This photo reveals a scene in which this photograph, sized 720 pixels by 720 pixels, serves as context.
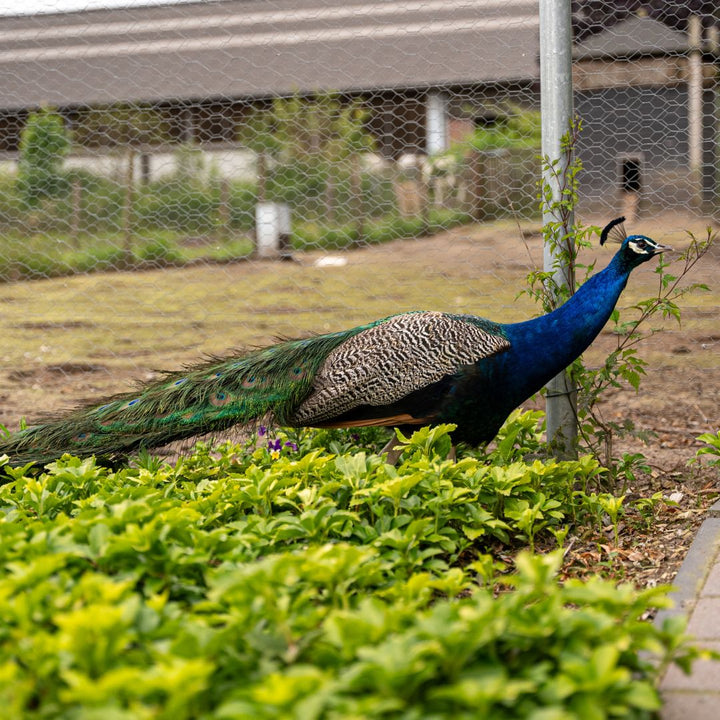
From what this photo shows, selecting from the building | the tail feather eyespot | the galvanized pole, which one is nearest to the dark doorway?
the building

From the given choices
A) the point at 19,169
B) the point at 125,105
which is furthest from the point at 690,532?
the point at 125,105

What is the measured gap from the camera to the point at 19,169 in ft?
29.7

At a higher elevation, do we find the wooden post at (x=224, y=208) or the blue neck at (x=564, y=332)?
the wooden post at (x=224, y=208)

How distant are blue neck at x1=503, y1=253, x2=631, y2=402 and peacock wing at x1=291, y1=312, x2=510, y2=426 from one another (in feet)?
0.31

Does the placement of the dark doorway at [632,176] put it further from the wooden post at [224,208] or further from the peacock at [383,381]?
the wooden post at [224,208]

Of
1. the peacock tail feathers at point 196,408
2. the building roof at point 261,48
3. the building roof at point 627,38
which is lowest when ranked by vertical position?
the peacock tail feathers at point 196,408

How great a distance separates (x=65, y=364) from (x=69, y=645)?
533 centimetres

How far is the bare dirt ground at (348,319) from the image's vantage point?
4.91 m

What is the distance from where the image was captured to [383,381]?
3.81 m

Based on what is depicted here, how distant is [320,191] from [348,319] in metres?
4.27

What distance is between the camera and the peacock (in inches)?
150

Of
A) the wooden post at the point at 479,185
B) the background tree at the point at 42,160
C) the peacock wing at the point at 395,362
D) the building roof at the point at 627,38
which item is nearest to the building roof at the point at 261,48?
the building roof at the point at 627,38

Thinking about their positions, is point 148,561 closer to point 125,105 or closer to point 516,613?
point 516,613

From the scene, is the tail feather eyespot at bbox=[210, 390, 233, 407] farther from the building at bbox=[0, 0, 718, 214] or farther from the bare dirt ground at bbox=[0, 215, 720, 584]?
the building at bbox=[0, 0, 718, 214]
